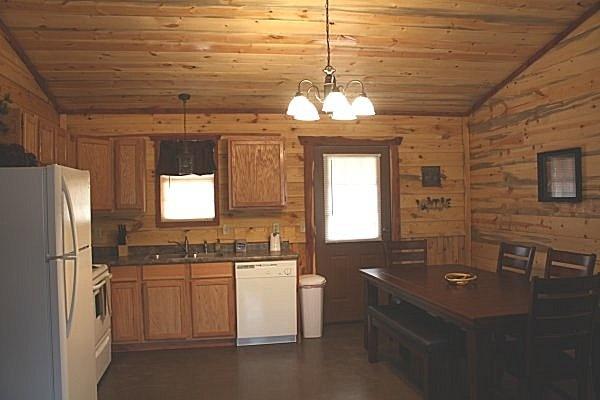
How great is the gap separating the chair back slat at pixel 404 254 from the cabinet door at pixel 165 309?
1960 mm

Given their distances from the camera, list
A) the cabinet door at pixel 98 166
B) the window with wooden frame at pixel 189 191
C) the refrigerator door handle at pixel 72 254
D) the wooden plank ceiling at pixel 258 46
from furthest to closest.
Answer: the window with wooden frame at pixel 189 191 < the cabinet door at pixel 98 166 < the wooden plank ceiling at pixel 258 46 < the refrigerator door handle at pixel 72 254

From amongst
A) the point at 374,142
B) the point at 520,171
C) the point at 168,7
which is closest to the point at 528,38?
the point at 520,171

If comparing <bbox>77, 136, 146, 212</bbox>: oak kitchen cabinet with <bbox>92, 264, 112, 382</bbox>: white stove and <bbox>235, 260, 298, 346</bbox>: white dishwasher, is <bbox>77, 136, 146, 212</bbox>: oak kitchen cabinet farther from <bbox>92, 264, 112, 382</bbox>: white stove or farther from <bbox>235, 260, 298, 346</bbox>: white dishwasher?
<bbox>235, 260, 298, 346</bbox>: white dishwasher

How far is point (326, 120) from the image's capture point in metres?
5.57

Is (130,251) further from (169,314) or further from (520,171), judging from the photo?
(520,171)

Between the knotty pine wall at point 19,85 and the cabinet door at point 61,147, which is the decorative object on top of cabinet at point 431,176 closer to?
the cabinet door at point 61,147

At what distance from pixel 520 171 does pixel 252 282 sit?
288 centimetres

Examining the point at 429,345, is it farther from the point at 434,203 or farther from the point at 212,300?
the point at 434,203

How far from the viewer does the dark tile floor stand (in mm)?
3666

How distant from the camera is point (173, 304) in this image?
15.6 ft

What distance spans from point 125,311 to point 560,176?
13.6ft

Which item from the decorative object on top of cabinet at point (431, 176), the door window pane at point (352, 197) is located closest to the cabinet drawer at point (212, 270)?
the door window pane at point (352, 197)

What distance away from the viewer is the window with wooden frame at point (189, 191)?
5.23 metres

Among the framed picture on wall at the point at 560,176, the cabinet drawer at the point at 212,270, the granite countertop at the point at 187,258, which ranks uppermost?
the framed picture on wall at the point at 560,176
